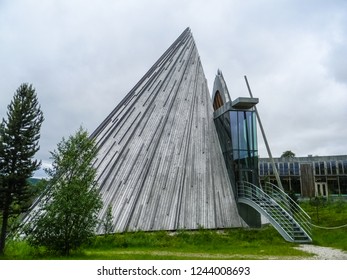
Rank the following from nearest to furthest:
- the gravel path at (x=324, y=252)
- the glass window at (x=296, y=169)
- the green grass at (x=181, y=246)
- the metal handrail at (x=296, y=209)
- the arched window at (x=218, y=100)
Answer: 1. the gravel path at (x=324, y=252)
2. the green grass at (x=181, y=246)
3. the metal handrail at (x=296, y=209)
4. the arched window at (x=218, y=100)
5. the glass window at (x=296, y=169)

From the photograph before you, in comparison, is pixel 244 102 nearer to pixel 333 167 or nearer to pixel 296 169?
pixel 296 169

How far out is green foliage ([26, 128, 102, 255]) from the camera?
10.3 m

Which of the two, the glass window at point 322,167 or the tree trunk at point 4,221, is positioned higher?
the glass window at point 322,167

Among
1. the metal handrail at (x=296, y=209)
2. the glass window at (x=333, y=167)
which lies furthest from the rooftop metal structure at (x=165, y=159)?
the glass window at (x=333, y=167)

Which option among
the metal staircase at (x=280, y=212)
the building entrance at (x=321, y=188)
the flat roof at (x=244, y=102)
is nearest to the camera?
the metal staircase at (x=280, y=212)

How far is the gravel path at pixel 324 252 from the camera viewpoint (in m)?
9.46

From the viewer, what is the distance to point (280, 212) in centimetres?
1441

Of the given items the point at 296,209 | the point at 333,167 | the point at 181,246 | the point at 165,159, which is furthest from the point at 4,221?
the point at 333,167

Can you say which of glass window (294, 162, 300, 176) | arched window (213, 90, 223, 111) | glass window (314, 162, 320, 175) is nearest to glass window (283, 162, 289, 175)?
glass window (294, 162, 300, 176)

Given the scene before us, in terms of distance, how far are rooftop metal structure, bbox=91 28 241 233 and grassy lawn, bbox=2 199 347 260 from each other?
1.05m

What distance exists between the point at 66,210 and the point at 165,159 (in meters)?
6.95

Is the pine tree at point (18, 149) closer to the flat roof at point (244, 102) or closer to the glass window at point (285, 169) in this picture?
the flat roof at point (244, 102)

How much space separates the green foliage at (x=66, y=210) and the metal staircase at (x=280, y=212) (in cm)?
736
